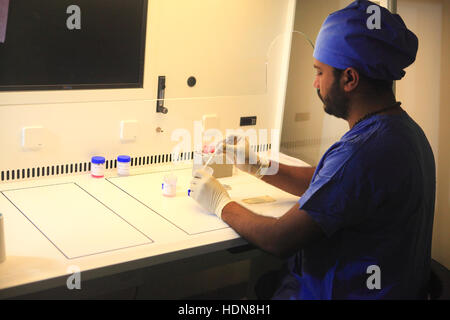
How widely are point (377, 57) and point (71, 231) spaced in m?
0.91

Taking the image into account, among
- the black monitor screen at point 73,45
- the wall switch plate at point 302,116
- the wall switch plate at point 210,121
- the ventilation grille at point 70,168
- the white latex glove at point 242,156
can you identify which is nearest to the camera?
the black monitor screen at point 73,45

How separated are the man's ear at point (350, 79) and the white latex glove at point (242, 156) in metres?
0.52

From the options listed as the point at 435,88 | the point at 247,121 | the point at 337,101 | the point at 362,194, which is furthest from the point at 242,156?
the point at 435,88

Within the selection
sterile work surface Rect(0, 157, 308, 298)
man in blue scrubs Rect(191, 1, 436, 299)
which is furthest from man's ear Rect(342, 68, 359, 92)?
sterile work surface Rect(0, 157, 308, 298)

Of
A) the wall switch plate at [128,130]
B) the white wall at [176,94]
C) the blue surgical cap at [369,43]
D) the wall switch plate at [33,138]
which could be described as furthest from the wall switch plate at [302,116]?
the wall switch plate at [33,138]

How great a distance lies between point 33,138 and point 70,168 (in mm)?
181

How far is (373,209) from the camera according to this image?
1.36m

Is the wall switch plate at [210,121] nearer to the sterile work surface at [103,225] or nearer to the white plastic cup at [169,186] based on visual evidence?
the sterile work surface at [103,225]

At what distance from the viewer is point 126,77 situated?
1.91 m

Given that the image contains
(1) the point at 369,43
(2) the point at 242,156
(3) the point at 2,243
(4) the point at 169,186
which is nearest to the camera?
(3) the point at 2,243

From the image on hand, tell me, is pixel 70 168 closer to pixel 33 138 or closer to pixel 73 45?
pixel 33 138

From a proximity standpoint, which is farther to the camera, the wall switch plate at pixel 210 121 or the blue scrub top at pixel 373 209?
the wall switch plate at pixel 210 121

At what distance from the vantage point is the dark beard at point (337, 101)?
1.51 m

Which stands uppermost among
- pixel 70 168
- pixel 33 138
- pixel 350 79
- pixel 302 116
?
pixel 350 79
